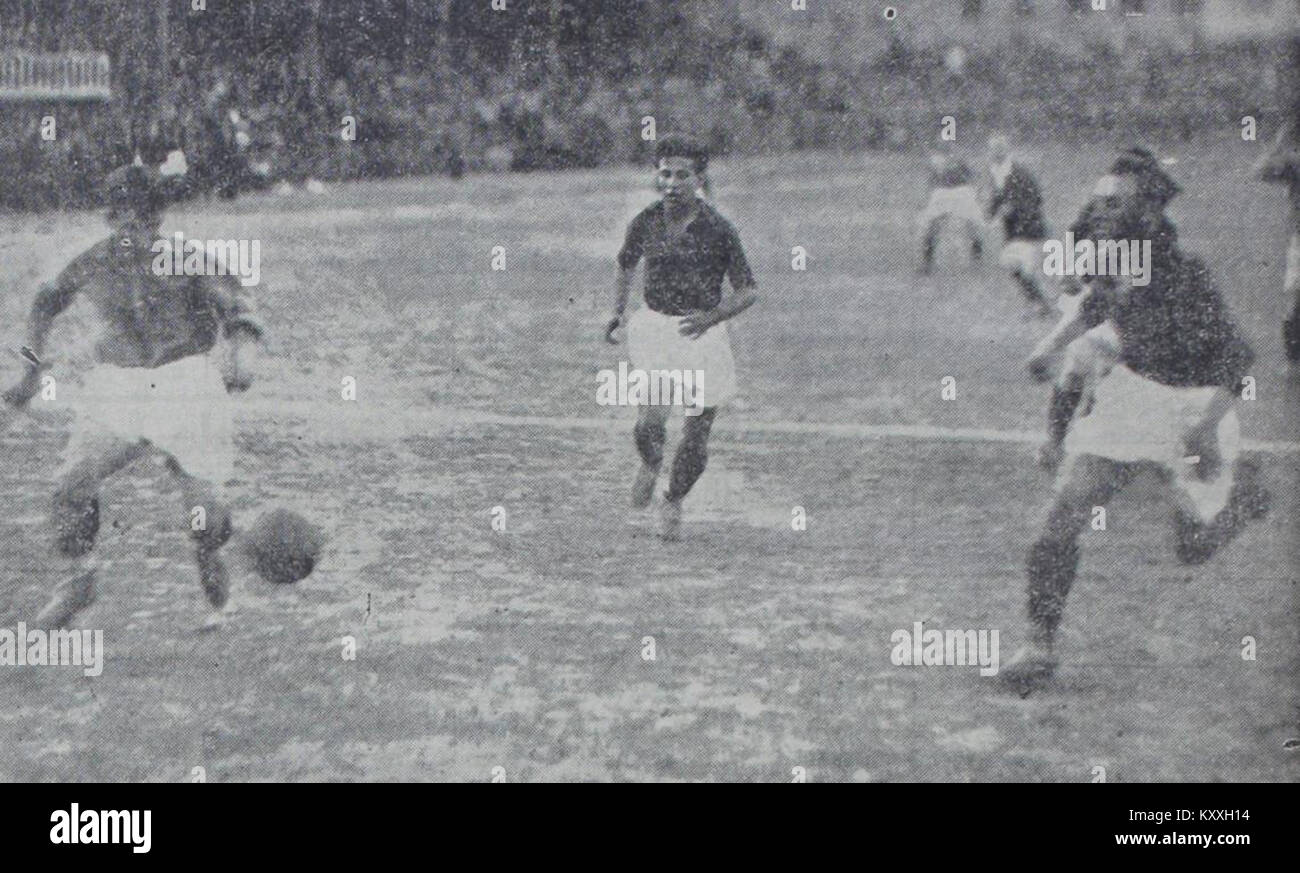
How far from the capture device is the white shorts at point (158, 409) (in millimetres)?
4379

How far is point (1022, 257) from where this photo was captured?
4.66 metres

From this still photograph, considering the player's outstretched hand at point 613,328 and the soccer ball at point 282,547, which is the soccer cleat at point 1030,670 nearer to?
the player's outstretched hand at point 613,328

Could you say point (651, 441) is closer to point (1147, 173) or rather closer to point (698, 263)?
point (698, 263)

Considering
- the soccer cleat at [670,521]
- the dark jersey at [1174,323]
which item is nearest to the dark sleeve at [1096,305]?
the dark jersey at [1174,323]

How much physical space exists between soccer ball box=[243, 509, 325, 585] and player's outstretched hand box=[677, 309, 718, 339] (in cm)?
137

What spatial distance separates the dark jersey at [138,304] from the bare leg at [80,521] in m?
0.30

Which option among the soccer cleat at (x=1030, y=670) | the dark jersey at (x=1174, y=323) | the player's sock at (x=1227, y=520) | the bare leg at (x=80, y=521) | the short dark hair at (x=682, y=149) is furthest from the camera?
the short dark hair at (x=682, y=149)

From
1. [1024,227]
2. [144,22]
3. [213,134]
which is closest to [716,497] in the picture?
[1024,227]

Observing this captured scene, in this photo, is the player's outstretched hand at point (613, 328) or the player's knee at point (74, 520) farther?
the player's outstretched hand at point (613, 328)

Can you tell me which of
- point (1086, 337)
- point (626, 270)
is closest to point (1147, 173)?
point (1086, 337)

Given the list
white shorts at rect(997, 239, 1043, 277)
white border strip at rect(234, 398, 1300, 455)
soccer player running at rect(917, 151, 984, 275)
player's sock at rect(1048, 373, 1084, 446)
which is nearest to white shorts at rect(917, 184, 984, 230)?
soccer player running at rect(917, 151, 984, 275)

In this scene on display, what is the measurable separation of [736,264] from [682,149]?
0.43 m

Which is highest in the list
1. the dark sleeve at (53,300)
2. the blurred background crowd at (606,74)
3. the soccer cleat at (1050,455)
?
the blurred background crowd at (606,74)
